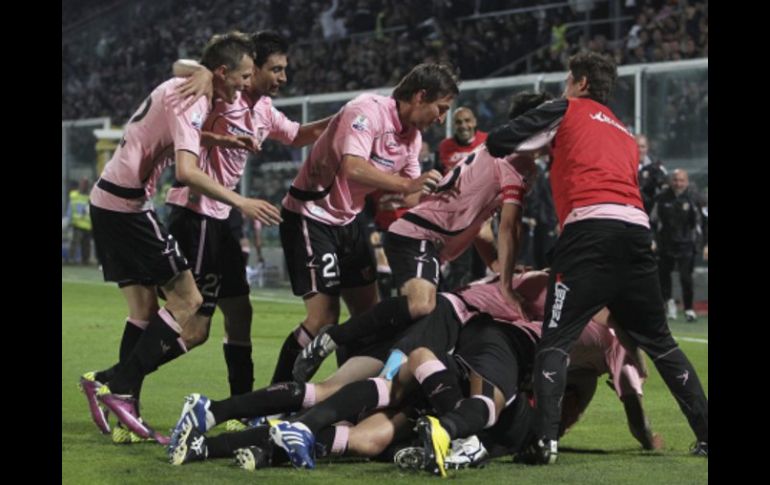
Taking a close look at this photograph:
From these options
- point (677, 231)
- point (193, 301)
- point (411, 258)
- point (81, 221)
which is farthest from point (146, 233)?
point (81, 221)

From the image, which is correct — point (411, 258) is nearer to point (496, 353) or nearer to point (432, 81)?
point (432, 81)

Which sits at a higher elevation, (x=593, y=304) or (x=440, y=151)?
(x=440, y=151)

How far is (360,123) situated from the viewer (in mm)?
7477

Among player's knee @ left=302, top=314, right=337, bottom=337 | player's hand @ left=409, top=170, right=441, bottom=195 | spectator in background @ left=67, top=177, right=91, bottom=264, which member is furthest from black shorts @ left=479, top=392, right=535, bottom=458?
spectator in background @ left=67, top=177, right=91, bottom=264

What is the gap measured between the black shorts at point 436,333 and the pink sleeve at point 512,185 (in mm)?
620

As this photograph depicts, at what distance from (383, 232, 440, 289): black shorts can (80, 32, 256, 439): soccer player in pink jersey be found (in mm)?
1096

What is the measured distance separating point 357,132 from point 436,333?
1573 millimetres

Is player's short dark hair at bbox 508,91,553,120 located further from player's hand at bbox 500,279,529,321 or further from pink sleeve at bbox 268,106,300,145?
pink sleeve at bbox 268,106,300,145

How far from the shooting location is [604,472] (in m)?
5.87

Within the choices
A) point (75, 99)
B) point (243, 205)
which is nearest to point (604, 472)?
point (243, 205)

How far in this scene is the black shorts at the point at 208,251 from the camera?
7.57 meters

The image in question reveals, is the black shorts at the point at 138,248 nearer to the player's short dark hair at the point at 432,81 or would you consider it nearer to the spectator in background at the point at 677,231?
the player's short dark hair at the point at 432,81

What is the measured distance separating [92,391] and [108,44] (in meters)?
34.3
